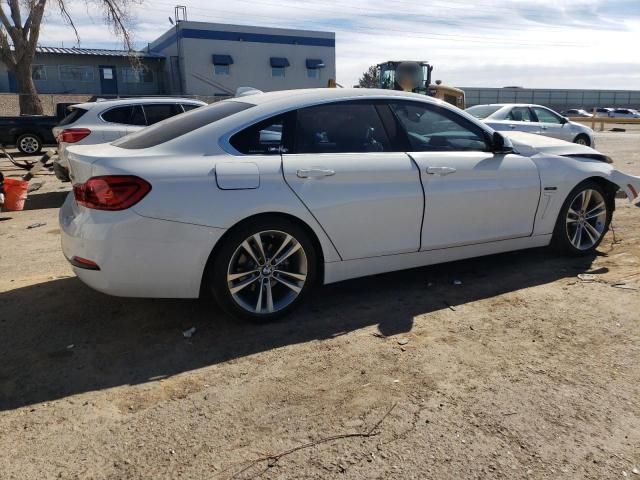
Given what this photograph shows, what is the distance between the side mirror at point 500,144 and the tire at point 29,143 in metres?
15.9

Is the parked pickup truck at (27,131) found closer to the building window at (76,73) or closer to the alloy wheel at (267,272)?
the alloy wheel at (267,272)


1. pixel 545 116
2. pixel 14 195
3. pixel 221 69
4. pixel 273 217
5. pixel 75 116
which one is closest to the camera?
pixel 273 217

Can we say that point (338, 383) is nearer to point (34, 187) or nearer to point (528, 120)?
point (34, 187)

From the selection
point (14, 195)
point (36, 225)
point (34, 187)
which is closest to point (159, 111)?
point (34, 187)

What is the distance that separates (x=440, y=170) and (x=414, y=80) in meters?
24.1

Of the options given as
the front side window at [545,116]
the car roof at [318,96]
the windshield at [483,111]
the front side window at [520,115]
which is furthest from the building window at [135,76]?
the car roof at [318,96]

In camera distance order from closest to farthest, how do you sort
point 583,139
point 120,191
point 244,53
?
1. point 120,191
2. point 583,139
3. point 244,53

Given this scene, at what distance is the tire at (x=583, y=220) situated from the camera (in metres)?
5.19

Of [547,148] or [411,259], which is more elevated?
[547,148]

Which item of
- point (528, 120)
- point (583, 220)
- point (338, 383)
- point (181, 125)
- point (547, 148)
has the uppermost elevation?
point (181, 125)

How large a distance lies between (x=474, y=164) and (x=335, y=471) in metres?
2.94

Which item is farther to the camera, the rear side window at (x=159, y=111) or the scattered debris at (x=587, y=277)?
the rear side window at (x=159, y=111)

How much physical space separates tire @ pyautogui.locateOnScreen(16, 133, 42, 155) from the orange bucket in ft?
31.7

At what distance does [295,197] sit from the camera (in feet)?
12.6
